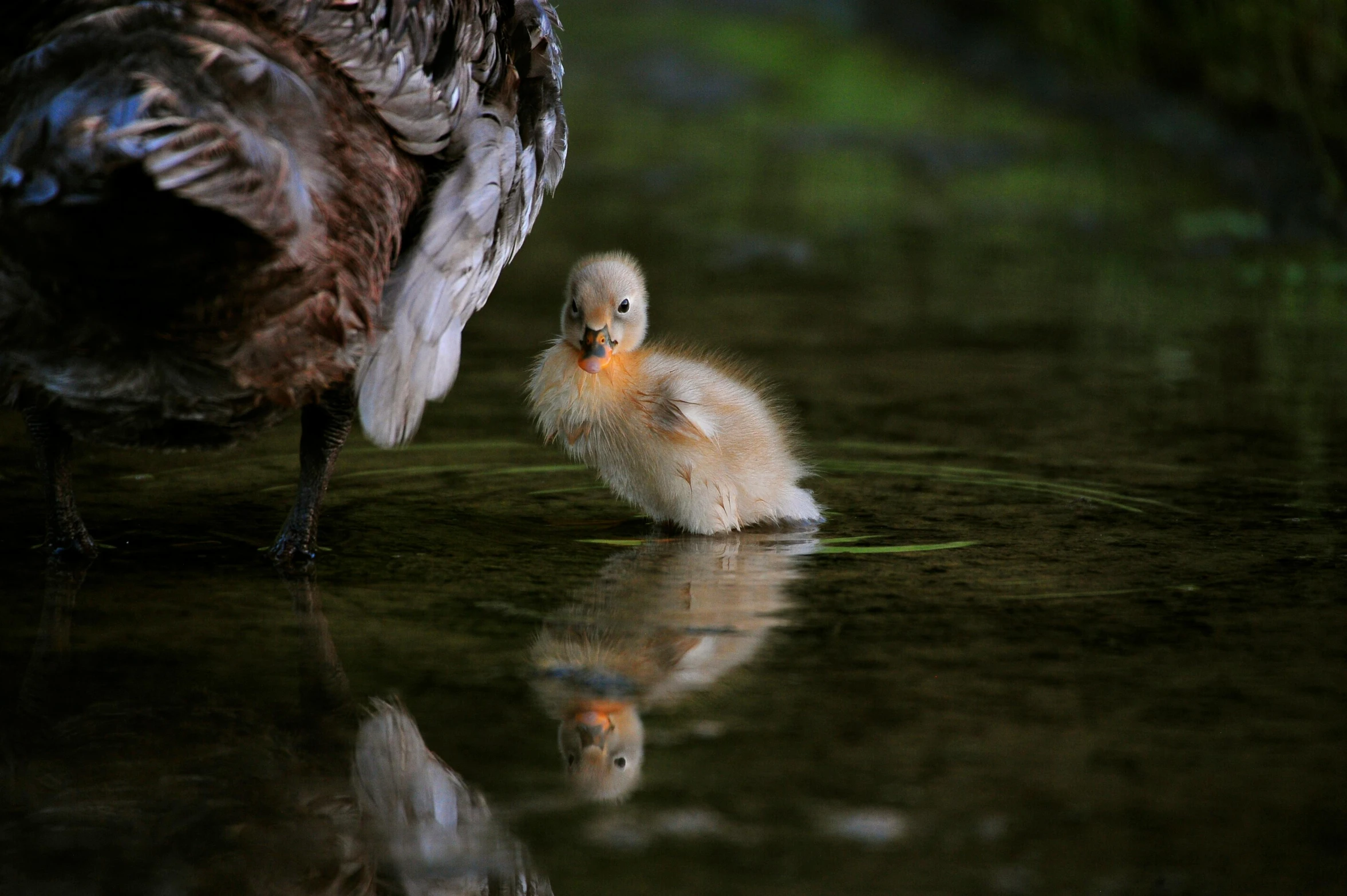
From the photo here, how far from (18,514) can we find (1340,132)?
6.86m

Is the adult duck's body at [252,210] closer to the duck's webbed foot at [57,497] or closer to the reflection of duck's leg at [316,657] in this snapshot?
the duck's webbed foot at [57,497]

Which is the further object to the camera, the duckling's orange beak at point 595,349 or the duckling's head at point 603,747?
the duckling's orange beak at point 595,349

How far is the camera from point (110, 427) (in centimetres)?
373

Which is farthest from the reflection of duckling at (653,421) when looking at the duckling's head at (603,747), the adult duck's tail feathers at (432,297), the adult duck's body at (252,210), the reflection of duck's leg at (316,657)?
the duckling's head at (603,747)

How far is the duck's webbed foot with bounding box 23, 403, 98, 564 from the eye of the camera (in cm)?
388

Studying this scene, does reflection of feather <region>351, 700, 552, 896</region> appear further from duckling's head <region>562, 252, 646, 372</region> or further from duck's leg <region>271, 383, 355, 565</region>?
duckling's head <region>562, 252, 646, 372</region>

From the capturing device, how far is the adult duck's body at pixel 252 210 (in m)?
3.07

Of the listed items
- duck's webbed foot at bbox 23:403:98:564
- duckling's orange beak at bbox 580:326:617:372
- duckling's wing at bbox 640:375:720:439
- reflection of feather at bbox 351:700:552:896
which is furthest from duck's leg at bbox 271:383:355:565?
reflection of feather at bbox 351:700:552:896

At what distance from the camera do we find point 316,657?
10.4 feet

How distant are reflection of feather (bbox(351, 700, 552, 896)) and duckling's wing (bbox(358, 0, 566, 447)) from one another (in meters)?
1.18

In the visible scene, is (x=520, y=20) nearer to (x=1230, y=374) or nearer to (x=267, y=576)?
(x=267, y=576)

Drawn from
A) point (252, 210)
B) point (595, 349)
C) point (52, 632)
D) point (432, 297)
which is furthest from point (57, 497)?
point (595, 349)

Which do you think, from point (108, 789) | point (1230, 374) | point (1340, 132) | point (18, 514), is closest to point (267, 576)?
point (18, 514)

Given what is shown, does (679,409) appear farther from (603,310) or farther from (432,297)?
(432,297)
